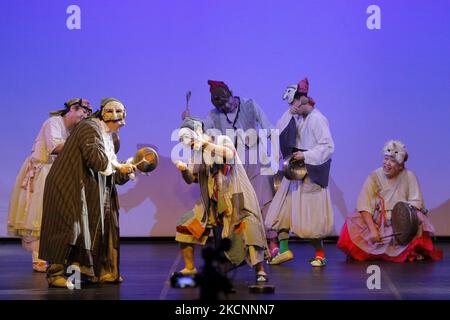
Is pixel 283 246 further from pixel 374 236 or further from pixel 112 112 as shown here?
pixel 112 112

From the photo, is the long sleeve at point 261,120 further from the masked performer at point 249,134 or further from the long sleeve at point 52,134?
the long sleeve at point 52,134

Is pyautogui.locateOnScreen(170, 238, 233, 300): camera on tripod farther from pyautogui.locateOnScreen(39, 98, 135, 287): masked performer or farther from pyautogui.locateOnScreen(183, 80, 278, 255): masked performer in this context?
pyautogui.locateOnScreen(183, 80, 278, 255): masked performer

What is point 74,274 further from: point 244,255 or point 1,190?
point 1,190

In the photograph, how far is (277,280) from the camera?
7.46m

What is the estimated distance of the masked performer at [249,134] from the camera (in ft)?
28.8

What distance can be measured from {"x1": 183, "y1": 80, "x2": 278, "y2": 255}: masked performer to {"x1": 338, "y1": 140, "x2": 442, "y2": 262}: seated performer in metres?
0.70

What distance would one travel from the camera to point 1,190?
1015cm

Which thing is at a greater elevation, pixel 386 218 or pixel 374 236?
pixel 386 218

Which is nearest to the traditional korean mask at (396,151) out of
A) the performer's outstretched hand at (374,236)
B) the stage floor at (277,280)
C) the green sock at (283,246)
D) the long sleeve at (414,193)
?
the long sleeve at (414,193)

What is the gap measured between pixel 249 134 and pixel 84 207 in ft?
7.07

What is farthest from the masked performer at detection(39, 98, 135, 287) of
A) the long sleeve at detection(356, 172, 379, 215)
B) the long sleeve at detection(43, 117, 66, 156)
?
the long sleeve at detection(356, 172, 379, 215)

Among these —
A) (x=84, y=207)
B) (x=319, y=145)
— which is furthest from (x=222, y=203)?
(x=319, y=145)

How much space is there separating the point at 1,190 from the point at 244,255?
382 cm

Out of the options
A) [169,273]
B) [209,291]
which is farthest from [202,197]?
[209,291]
